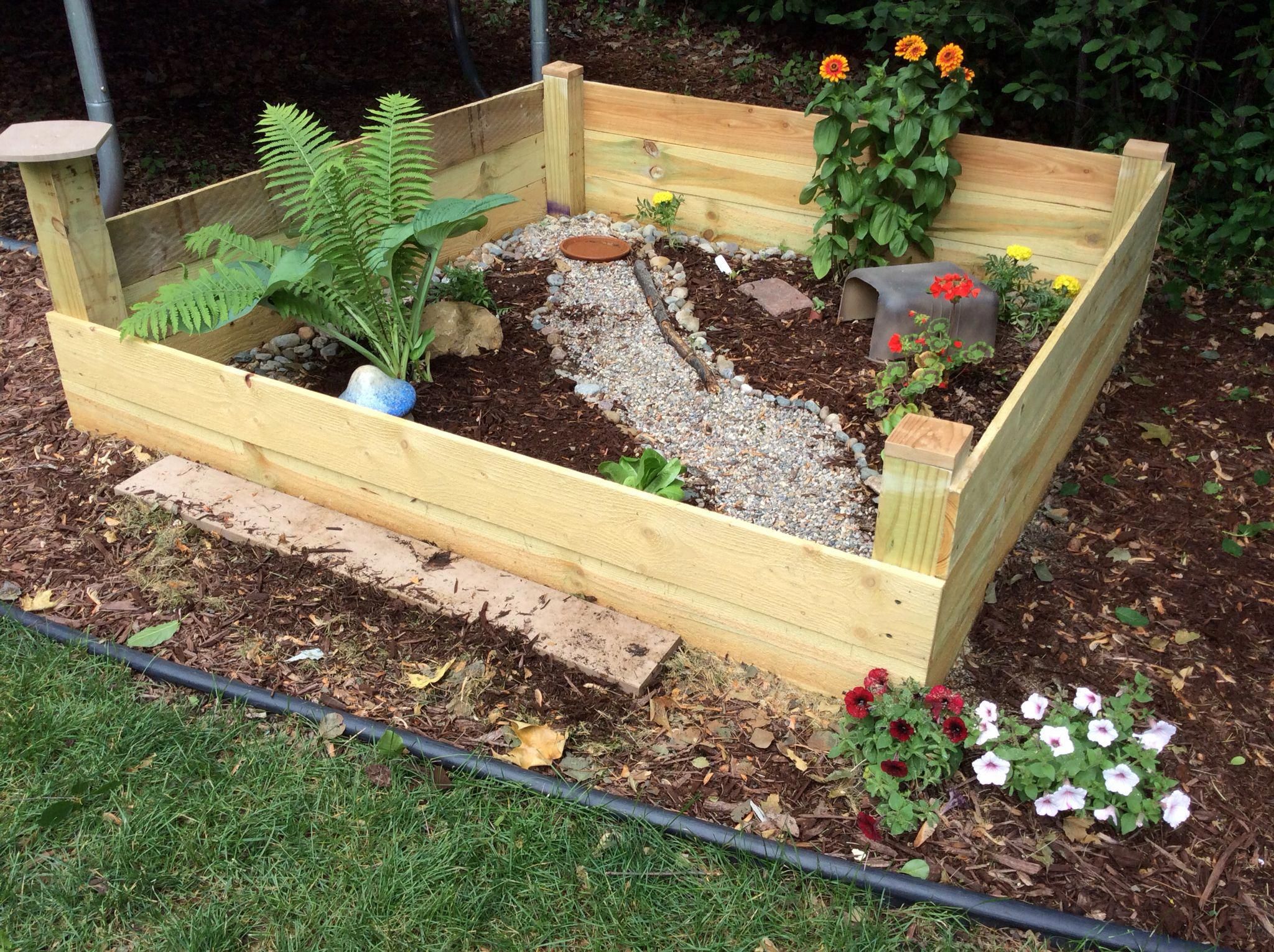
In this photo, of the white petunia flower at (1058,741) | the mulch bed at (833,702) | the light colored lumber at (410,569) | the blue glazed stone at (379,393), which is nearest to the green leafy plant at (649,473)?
the light colored lumber at (410,569)

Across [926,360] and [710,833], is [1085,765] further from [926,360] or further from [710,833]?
[926,360]

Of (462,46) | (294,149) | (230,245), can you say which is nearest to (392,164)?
(294,149)

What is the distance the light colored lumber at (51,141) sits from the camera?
2666mm

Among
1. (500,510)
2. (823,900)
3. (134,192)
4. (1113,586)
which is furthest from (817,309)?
(134,192)

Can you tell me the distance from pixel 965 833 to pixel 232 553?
1.88 m

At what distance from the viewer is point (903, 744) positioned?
6.91 ft

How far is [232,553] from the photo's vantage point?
2.77m

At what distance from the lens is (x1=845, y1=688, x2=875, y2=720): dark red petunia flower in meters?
2.13

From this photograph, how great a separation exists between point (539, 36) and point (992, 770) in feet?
14.6

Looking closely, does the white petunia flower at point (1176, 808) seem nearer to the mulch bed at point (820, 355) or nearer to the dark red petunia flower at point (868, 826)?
the dark red petunia flower at point (868, 826)

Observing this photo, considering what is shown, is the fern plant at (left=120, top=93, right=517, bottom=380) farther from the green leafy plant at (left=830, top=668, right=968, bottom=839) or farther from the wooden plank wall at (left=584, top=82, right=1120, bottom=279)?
the green leafy plant at (left=830, top=668, right=968, bottom=839)

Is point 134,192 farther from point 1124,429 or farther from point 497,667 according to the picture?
point 1124,429

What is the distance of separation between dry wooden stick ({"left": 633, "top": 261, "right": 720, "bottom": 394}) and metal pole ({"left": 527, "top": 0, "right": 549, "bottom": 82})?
178 centimetres

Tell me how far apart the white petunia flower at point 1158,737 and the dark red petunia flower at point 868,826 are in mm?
534
